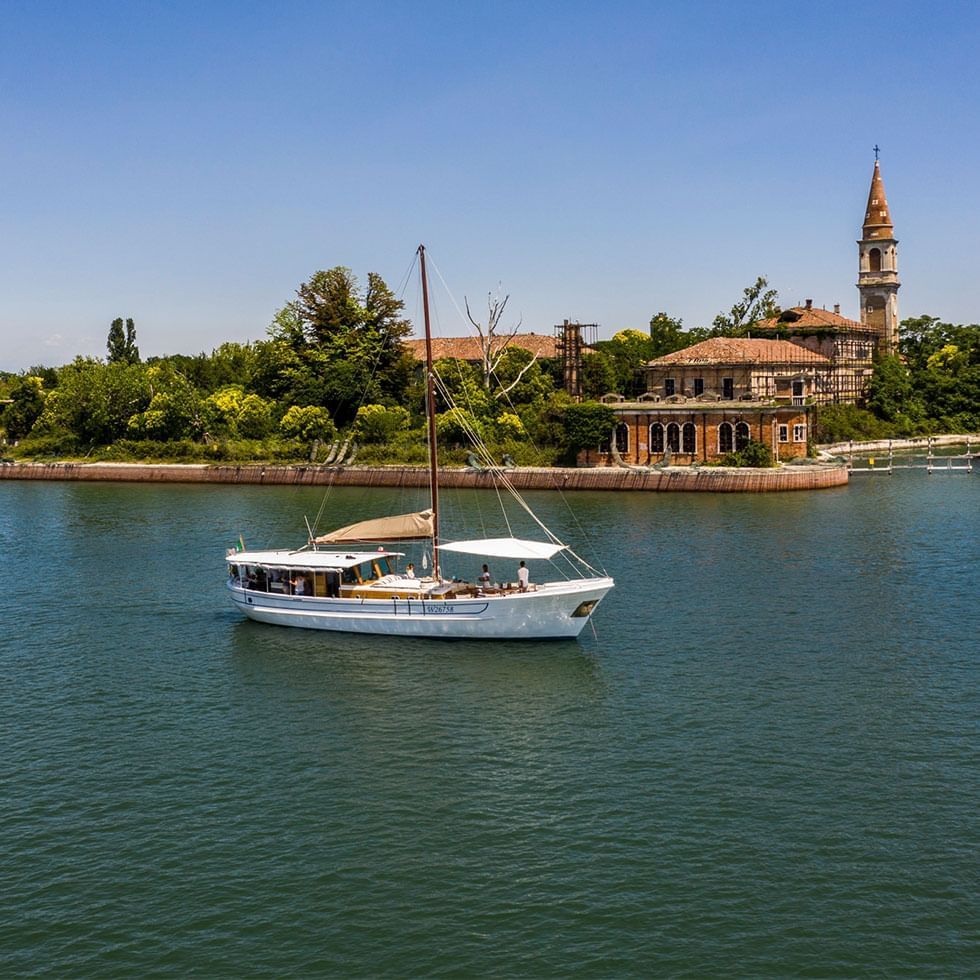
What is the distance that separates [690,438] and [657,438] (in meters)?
2.49

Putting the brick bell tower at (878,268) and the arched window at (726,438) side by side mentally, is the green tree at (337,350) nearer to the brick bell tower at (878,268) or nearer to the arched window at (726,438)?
the arched window at (726,438)

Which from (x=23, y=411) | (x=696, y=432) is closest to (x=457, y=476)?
(x=696, y=432)

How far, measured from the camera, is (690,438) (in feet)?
282

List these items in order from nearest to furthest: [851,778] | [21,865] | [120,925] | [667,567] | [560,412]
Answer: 1. [120,925]
2. [21,865]
3. [851,778]
4. [667,567]
5. [560,412]

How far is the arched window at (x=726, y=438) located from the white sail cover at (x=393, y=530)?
155 feet

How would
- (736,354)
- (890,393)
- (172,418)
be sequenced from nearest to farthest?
(736,354), (172,418), (890,393)

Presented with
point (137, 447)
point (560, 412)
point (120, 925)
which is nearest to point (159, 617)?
point (120, 925)

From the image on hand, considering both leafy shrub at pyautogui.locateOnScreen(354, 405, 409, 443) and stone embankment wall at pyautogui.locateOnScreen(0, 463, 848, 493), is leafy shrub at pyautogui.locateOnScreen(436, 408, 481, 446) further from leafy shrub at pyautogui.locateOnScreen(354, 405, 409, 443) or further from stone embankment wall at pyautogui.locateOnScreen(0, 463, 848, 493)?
leafy shrub at pyautogui.locateOnScreen(354, 405, 409, 443)

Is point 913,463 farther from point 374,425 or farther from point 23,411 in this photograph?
point 23,411

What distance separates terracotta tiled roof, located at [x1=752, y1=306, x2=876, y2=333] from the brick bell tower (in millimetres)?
Result: 12401

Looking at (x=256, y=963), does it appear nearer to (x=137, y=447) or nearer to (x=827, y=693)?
(x=827, y=693)

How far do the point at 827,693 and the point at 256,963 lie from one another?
18131 mm

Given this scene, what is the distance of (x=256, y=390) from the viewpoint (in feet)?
364

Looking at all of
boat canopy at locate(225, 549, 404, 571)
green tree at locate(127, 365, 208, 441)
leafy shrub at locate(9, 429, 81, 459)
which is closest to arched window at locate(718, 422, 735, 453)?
green tree at locate(127, 365, 208, 441)
